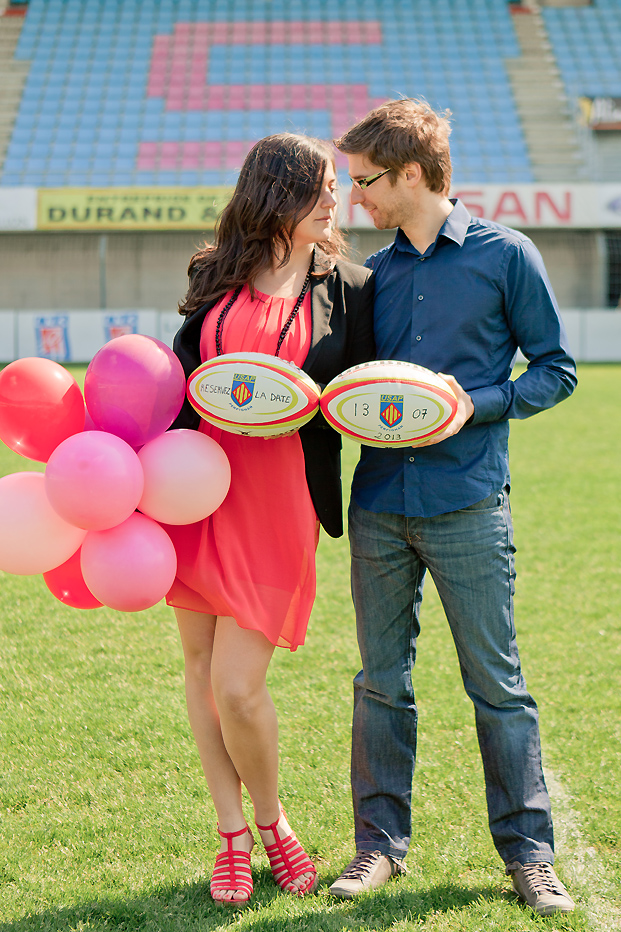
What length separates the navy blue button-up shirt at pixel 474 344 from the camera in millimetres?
2062

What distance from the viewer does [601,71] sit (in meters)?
23.8

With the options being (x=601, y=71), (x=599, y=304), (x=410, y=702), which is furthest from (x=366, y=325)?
(x=601, y=71)

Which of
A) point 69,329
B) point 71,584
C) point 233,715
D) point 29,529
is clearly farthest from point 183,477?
point 69,329

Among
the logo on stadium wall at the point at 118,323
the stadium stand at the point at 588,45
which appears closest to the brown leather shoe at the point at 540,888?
the logo on stadium wall at the point at 118,323

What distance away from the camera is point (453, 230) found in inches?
82.7

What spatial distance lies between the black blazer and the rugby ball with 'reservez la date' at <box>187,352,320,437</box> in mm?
151

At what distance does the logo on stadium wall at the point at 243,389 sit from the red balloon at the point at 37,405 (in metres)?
0.42

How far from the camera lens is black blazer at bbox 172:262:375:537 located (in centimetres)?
214

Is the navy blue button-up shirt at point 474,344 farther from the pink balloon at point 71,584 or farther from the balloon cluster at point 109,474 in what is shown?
the pink balloon at point 71,584

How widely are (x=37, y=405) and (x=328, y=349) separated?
0.71m

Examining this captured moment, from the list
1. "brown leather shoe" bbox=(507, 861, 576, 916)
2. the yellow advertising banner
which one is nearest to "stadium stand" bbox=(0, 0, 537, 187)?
the yellow advertising banner

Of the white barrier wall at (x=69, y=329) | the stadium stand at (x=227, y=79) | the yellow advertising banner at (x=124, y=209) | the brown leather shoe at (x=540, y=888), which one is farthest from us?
the stadium stand at (x=227, y=79)

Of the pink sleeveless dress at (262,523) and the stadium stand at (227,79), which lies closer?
the pink sleeveless dress at (262,523)

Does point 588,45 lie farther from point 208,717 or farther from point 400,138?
point 208,717
